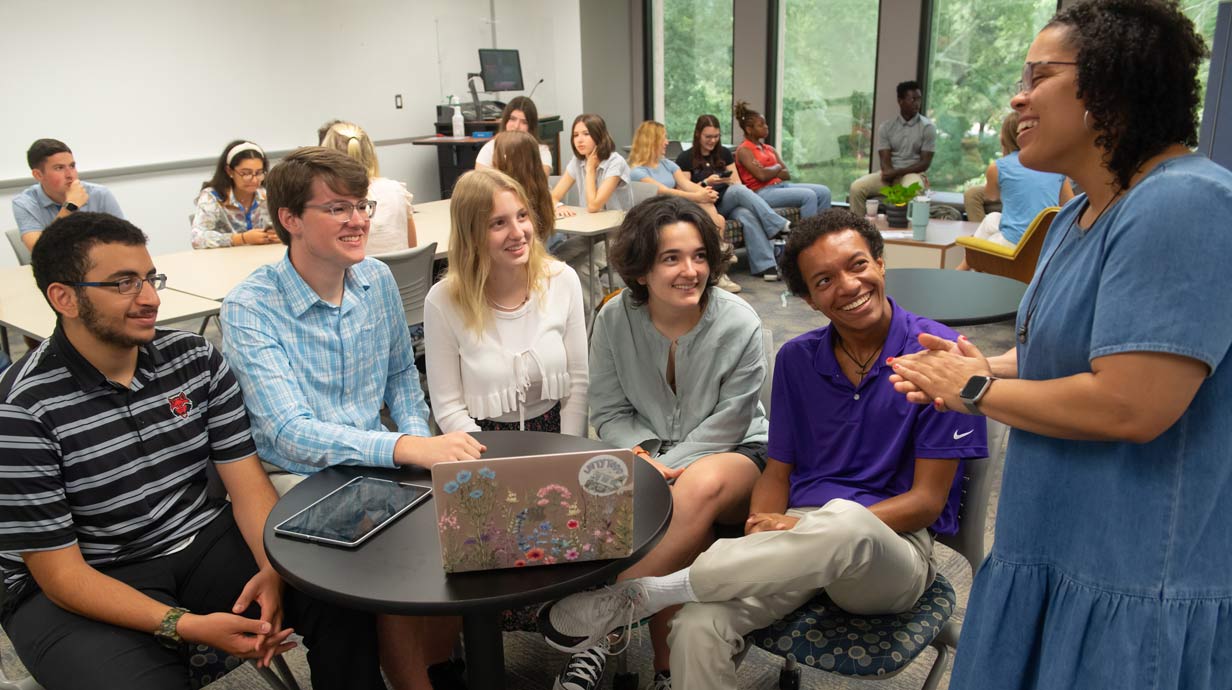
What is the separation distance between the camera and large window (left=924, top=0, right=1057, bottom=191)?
7.89 m

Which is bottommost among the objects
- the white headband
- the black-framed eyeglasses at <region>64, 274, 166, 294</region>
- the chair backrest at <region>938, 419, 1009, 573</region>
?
the chair backrest at <region>938, 419, 1009, 573</region>

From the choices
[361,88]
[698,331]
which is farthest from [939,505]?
[361,88]

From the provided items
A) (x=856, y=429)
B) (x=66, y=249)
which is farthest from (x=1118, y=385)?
(x=66, y=249)

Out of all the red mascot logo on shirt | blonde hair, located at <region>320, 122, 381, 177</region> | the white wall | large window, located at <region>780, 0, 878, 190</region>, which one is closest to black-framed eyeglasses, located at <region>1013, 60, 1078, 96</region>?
the red mascot logo on shirt

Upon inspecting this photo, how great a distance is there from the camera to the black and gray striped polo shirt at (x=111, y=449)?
5.38 ft

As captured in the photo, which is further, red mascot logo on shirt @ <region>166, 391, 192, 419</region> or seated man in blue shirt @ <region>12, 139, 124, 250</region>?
seated man in blue shirt @ <region>12, 139, 124, 250</region>

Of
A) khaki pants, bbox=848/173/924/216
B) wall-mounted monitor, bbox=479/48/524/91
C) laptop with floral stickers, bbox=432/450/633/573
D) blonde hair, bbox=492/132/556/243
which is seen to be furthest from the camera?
wall-mounted monitor, bbox=479/48/524/91

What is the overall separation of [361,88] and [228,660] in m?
7.69

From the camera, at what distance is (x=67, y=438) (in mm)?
1695

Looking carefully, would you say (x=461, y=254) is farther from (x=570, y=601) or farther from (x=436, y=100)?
(x=436, y=100)

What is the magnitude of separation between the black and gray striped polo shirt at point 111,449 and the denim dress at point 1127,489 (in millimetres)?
1593

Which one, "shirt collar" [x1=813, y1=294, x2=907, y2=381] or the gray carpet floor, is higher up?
"shirt collar" [x1=813, y1=294, x2=907, y2=381]

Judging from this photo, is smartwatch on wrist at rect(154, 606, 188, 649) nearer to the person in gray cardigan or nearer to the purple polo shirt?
the person in gray cardigan

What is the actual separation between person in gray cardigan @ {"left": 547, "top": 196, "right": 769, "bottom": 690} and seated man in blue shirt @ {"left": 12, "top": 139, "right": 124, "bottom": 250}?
138 inches
